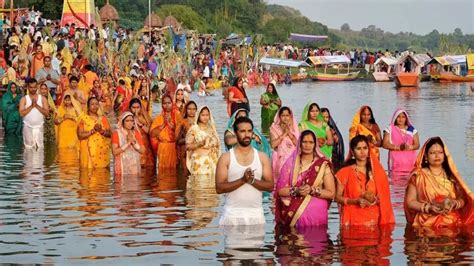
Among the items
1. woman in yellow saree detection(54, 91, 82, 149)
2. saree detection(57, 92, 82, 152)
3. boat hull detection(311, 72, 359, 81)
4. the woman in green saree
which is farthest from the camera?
boat hull detection(311, 72, 359, 81)

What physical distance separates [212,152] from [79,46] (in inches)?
766

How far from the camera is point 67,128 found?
20.1 m

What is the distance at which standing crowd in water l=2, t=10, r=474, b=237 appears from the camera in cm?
1082

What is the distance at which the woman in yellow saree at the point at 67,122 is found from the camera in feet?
64.3

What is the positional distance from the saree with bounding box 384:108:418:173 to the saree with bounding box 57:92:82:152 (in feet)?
17.3

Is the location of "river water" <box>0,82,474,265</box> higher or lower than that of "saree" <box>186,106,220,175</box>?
lower

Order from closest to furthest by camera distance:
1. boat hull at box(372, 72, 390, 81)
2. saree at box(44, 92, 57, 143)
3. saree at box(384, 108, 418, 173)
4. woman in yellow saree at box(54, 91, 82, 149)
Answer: saree at box(384, 108, 418, 173) → woman in yellow saree at box(54, 91, 82, 149) → saree at box(44, 92, 57, 143) → boat hull at box(372, 72, 390, 81)

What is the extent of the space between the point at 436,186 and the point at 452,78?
166 feet

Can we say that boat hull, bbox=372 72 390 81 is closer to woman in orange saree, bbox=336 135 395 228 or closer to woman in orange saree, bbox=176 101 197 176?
woman in orange saree, bbox=176 101 197 176

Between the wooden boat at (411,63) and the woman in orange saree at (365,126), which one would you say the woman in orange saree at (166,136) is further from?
the wooden boat at (411,63)

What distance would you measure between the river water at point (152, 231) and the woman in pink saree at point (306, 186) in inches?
6.5

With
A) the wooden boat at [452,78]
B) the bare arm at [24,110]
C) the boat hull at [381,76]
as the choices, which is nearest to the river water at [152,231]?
the bare arm at [24,110]

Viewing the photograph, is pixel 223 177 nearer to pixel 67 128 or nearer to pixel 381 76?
pixel 67 128

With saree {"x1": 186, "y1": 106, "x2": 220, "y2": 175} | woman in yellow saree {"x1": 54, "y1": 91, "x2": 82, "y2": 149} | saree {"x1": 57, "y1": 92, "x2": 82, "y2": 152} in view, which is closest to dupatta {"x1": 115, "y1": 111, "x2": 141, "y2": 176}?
saree {"x1": 186, "y1": 106, "x2": 220, "y2": 175}
